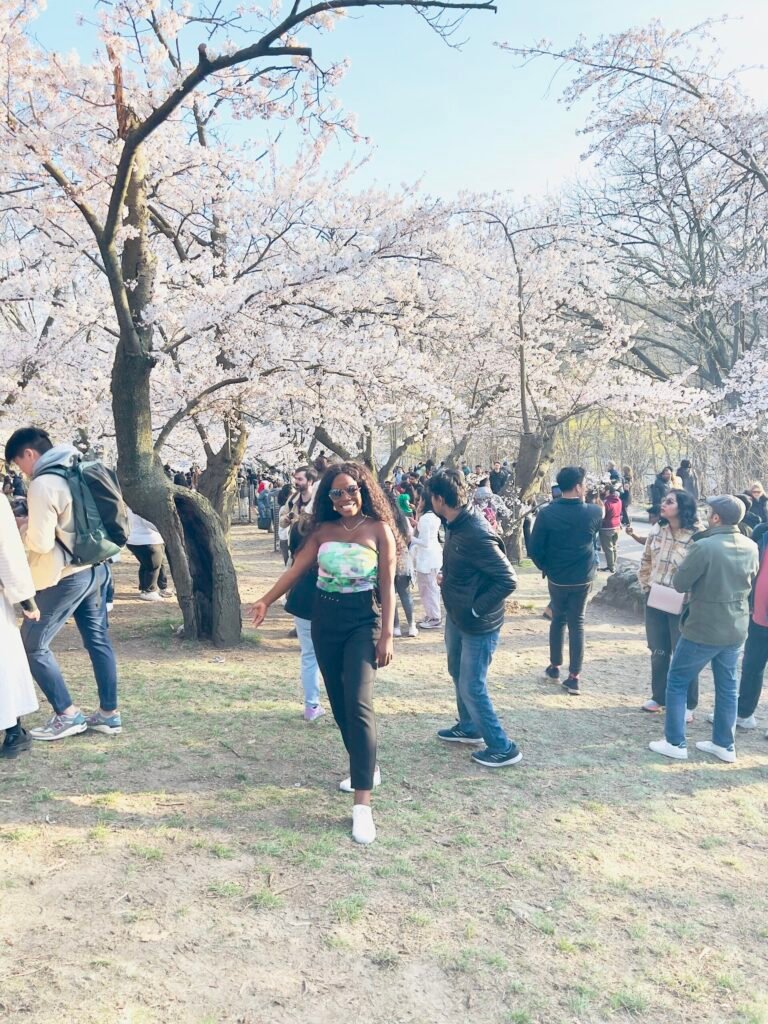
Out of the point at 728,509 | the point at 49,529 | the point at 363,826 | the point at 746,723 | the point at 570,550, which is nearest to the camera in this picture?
the point at 363,826

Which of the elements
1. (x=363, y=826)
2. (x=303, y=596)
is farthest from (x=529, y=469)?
(x=363, y=826)

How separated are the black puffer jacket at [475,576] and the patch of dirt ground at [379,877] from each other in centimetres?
92

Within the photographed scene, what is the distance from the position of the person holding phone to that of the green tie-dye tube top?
1.52 metres

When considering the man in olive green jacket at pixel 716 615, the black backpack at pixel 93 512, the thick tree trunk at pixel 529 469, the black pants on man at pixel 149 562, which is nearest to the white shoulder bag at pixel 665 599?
the man in olive green jacket at pixel 716 615

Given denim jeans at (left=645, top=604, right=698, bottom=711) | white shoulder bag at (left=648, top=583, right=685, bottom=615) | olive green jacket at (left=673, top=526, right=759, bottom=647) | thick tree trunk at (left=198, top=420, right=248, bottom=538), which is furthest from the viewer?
thick tree trunk at (left=198, top=420, right=248, bottom=538)

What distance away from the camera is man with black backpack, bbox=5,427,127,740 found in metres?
3.89

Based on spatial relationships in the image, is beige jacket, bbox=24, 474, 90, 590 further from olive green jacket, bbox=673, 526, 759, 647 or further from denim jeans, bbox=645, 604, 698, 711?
denim jeans, bbox=645, 604, 698, 711

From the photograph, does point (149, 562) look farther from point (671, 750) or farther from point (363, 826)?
point (671, 750)

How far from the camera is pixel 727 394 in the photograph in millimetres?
17938

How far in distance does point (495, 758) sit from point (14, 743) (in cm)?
272

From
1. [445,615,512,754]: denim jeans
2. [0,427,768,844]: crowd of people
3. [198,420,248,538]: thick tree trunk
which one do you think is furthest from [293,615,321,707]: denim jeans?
[198,420,248,538]: thick tree trunk

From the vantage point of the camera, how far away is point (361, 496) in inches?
136

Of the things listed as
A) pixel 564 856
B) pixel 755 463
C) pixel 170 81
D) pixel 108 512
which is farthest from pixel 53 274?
pixel 755 463

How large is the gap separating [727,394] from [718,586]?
51.5 ft
